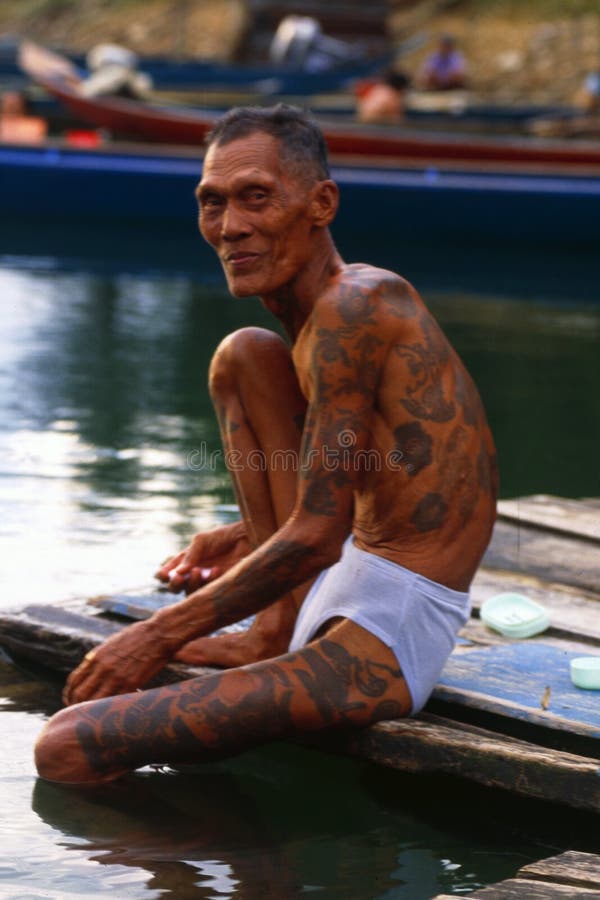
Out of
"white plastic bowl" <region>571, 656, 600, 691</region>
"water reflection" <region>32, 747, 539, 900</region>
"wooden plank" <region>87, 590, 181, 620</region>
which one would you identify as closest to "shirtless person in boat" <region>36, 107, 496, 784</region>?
"water reflection" <region>32, 747, 539, 900</region>

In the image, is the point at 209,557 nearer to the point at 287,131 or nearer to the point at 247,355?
the point at 247,355

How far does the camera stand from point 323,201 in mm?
3203

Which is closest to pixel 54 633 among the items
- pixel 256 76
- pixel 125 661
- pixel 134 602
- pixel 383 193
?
pixel 134 602

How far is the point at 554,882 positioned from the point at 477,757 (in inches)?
16.6

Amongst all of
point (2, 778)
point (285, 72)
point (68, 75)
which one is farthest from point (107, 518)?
point (285, 72)

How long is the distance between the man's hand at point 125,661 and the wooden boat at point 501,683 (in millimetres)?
236

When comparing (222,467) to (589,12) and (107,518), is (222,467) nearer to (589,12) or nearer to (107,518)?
(107,518)

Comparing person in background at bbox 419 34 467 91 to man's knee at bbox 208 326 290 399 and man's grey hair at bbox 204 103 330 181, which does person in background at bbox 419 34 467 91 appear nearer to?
man's knee at bbox 208 326 290 399

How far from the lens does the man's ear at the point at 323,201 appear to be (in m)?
3.19

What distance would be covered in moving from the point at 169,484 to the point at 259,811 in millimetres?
2725

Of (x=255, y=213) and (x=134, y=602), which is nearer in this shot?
(x=255, y=213)

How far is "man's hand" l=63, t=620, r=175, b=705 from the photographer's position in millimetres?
3205

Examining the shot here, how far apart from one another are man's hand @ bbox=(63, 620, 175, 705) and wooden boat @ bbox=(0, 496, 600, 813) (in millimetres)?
236

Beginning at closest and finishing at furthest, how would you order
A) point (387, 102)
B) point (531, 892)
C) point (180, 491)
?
point (531, 892), point (180, 491), point (387, 102)
